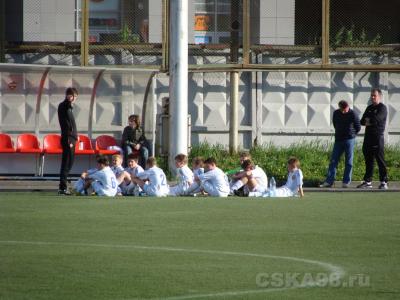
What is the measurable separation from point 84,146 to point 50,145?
0.74m

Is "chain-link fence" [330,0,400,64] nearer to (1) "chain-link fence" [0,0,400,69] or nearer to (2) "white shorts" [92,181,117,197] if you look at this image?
(1) "chain-link fence" [0,0,400,69]

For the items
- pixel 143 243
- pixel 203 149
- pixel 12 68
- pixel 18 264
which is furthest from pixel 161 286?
pixel 203 149

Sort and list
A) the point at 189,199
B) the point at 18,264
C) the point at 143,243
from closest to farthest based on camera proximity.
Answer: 1. the point at 18,264
2. the point at 143,243
3. the point at 189,199

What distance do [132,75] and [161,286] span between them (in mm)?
16300

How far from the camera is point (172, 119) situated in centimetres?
2581

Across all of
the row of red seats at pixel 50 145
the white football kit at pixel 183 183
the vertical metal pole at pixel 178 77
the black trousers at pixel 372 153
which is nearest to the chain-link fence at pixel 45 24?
the row of red seats at pixel 50 145

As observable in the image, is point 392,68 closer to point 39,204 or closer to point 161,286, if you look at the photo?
point 39,204

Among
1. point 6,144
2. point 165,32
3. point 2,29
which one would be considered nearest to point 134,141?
point 6,144

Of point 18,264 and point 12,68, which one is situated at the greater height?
point 12,68

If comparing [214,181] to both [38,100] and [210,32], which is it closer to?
[38,100]

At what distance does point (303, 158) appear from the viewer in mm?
28047

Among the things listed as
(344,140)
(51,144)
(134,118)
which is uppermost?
(134,118)

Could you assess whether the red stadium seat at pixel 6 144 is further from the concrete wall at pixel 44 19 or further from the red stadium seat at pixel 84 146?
the concrete wall at pixel 44 19

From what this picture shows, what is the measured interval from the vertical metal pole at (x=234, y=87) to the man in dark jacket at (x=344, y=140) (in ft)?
11.7
